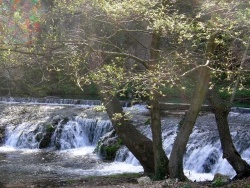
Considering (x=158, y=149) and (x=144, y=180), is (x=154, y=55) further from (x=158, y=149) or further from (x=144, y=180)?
(x=144, y=180)

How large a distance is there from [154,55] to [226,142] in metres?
2.60

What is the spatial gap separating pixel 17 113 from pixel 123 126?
42.2 ft

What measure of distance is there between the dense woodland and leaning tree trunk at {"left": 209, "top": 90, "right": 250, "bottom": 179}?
0.02m

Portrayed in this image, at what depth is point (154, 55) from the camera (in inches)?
368

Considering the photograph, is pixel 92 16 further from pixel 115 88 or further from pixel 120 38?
pixel 120 38

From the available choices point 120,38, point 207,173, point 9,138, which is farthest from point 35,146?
point 207,173

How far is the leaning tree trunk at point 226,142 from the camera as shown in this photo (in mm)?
9672

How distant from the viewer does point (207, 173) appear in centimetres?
1309

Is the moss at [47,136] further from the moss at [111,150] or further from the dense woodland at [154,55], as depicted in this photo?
the dense woodland at [154,55]

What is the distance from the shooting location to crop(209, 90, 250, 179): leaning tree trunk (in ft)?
31.7

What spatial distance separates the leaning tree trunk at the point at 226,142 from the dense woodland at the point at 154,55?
2 centimetres

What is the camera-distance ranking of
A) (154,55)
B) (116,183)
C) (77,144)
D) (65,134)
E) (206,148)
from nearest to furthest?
1. (154,55)
2. (116,183)
3. (206,148)
4. (77,144)
5. (65,134)

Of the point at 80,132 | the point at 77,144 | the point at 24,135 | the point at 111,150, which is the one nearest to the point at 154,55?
the point at 111,150

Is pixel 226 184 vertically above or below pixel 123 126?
below
